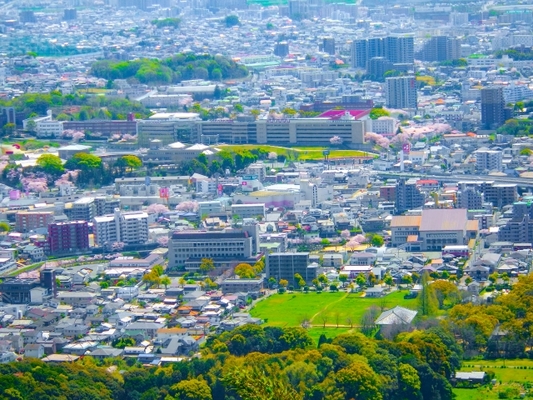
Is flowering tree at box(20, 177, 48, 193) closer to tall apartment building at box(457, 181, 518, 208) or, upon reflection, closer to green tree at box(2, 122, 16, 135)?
green tree at box(2, 122, 16, 135)

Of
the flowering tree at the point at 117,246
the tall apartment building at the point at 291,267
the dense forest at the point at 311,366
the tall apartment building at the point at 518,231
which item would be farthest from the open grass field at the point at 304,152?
the dense forest at the point at 311,366

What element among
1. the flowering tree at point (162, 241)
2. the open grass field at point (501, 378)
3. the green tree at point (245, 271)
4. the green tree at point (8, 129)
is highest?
the green tree at point (8, 129)

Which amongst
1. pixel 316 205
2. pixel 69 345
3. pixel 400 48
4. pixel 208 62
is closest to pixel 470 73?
pixel 400 48

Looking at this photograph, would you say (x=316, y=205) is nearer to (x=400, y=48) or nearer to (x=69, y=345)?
(x=69, y=345)

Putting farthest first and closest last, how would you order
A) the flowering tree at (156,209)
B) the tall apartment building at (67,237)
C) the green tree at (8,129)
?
1. the green tree at (8,129)
2. the flowering tree at (156,209)
3. the tall apartment building at (67,237)

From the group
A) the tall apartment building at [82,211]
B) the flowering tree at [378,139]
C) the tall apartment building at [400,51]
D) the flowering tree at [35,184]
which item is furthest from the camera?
the tall apartment building at [400,51]

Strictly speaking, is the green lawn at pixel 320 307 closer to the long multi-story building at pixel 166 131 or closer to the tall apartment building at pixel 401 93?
the long multi-story building at pixel 166 131
